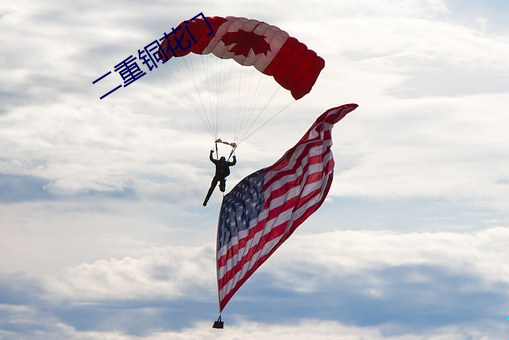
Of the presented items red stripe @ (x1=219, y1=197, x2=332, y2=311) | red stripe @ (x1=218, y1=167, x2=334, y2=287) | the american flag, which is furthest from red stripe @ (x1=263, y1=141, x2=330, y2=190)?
red stripe @ (x1=219, y1=197, x2=332, y2=311)

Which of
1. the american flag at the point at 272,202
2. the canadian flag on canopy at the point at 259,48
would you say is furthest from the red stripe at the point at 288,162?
the canadian flag on canopy at the point at 259,48

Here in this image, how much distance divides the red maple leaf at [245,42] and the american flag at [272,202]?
143 inches

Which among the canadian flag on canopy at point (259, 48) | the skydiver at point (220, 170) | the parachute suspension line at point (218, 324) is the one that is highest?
the canadian flag on canopy at point (259, 48)

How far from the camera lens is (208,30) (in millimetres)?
60969

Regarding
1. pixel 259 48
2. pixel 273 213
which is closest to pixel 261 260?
pixel 273 213

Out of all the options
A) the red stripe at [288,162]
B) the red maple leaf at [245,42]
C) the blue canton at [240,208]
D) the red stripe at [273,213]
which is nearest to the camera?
the red stripe at [273,213]

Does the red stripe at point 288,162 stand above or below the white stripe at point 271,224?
above

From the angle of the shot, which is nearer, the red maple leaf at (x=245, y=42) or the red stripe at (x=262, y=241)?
the red stripe at (x=262, y=241)

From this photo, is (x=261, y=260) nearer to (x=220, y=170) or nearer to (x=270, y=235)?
(x=270, y=235)

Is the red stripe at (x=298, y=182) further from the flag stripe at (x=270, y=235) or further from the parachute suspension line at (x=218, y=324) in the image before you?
the parachute suspension line at (x=218, y=324)

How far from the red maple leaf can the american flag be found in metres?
3.64

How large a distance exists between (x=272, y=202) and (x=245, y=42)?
6444mm

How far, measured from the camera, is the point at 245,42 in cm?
6206

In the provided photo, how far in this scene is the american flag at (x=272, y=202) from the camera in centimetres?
6006
